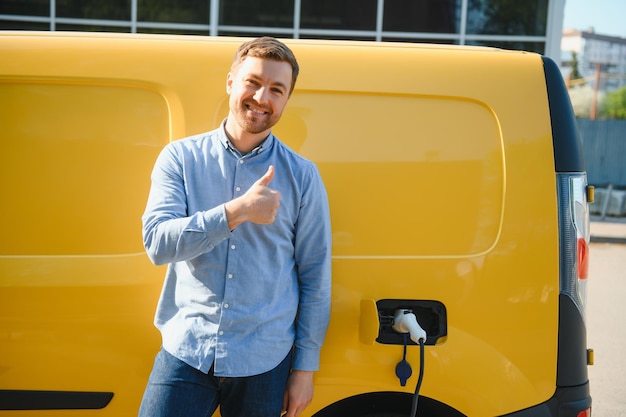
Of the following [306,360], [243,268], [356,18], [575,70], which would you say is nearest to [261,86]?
[243,268]

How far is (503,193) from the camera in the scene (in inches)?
81.0

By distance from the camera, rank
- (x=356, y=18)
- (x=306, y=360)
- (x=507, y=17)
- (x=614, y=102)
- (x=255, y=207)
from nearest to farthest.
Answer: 1. (x=255, y=207)
2. (x=306, y=360)
3. (x=356, y=18)
4. (x=507, y=17)
5. (x=614, y=102)

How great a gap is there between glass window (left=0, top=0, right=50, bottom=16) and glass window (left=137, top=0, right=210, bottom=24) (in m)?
1.50

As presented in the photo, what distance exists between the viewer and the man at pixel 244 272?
5.78ft

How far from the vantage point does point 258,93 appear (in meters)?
1.74

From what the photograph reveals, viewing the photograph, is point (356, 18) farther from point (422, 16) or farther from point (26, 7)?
point (26, 7)

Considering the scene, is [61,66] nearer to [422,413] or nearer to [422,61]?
[422,61]

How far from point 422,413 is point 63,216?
1345 mm

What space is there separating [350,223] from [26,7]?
10075 mm

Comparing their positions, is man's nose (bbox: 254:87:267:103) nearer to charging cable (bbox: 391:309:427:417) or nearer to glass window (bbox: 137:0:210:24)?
charging cable (bbox: 391:309:427:417)

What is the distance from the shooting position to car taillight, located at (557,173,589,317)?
2059mm

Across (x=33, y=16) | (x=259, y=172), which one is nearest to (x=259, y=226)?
(x=259, y=172)

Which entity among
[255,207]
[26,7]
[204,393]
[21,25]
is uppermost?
[26,7]

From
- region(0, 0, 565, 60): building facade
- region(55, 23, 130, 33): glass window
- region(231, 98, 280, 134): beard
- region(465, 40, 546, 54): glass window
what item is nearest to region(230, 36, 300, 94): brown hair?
region(231, 98, 280, 134): beard
